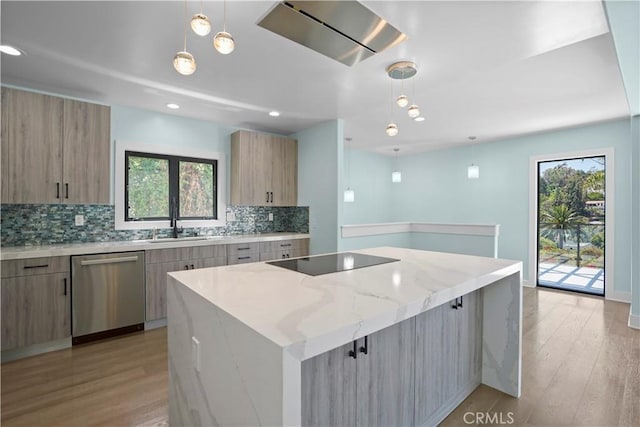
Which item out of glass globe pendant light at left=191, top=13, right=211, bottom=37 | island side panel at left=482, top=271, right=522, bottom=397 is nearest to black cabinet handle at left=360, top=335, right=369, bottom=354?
island side panel at left=482, top=271, right=522, bottom=397

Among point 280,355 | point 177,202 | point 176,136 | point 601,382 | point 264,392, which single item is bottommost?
point 601,382

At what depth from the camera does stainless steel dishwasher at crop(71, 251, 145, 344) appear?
2867 mm

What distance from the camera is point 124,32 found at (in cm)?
208

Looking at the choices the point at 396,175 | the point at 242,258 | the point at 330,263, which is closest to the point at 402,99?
the point at 330,263

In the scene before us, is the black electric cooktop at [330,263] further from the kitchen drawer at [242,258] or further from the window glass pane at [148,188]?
the window glass pane at [148,188]

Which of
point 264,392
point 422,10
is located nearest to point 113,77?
point 422,10

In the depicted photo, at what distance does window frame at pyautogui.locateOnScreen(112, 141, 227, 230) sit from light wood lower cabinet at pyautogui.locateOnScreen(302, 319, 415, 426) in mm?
3246

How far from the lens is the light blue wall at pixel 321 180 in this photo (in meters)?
4.07

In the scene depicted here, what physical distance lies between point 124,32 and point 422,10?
1.96 m

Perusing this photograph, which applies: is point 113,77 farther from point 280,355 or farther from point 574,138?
point 574,138

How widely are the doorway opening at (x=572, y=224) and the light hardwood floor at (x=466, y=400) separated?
1634 mm

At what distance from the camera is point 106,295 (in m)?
3.01

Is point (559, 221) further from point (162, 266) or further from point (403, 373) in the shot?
point (162, 266)

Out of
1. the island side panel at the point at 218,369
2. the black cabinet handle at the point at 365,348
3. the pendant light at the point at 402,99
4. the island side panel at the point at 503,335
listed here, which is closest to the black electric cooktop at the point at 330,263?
the black cabinet handle at the point at 365,348
